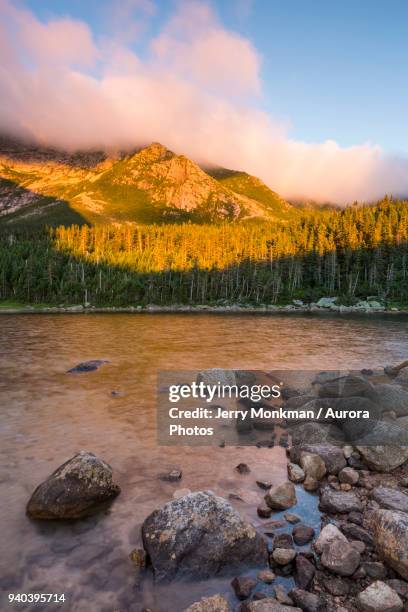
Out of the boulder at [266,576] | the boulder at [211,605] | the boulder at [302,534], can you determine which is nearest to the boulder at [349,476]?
the boulder at [302,534]

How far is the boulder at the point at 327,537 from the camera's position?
8.55m

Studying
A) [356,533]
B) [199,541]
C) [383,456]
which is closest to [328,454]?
[383,456]

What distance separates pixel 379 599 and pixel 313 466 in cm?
536

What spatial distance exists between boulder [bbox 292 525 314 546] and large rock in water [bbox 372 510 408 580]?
→ 1.50 metres

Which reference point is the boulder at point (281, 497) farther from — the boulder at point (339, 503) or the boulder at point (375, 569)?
the boulder at point (375, 569)

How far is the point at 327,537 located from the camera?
8.73m

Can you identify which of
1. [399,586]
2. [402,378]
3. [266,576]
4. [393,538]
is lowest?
[266,576]

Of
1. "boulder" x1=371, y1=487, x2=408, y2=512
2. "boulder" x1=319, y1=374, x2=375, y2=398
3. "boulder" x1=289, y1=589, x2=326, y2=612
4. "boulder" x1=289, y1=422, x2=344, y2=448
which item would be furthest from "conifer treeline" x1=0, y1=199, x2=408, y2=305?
"boulder" x1=289, y1=589, x2=326, y2=612

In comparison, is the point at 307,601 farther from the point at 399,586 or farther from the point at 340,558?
the point at 399,586

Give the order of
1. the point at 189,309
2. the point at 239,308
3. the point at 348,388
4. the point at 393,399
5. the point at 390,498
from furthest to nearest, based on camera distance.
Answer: the point at 239,308, the point at 189,309, the point at 348,388, the point at 393,399, the point at 390,498

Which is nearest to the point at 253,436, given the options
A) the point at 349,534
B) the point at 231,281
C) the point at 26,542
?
the point at 349,534

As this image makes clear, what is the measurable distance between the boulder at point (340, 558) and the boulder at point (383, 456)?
4816mm

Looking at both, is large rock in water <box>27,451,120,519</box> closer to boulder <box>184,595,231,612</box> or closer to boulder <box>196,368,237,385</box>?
boulder <box>184,595,231,612</box>

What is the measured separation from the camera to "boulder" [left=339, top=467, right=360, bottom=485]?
1181cm
